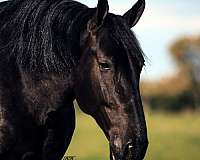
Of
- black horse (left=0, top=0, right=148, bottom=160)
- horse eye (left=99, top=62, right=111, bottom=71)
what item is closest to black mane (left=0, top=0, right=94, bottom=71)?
black horse (left=0, top=0, right=148, bottom=160)

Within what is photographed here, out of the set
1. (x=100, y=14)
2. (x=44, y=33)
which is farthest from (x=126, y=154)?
(x=44, y=33)

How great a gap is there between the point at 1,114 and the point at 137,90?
1.16 meters

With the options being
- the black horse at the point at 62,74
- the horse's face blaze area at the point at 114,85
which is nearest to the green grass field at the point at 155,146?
the black horse at the point at 62,74

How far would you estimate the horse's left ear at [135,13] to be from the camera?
5148 millimetres

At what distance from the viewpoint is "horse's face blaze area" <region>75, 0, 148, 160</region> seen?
454cm

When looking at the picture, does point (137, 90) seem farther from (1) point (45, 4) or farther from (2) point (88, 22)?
(1) point (45, 4)

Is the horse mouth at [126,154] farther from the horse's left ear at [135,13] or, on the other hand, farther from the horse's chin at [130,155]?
the horse's left ear at [135,13]

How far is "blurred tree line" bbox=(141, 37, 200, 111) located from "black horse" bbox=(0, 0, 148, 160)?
57.0 metres

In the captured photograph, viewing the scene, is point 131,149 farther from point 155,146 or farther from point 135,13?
point 155,146

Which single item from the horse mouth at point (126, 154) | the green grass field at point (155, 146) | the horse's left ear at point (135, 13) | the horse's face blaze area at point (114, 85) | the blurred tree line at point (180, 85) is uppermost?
the horse's left ear at point (135, 13)

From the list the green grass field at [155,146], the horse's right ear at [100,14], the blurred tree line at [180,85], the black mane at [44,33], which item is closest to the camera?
the horse's right ear at [100,14]

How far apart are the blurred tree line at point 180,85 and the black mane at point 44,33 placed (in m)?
57.0

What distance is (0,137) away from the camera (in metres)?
4.95

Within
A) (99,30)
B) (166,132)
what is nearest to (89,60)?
(99,30)
